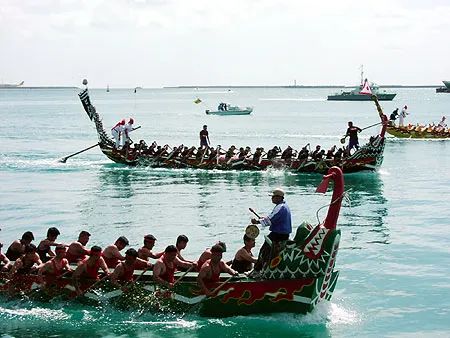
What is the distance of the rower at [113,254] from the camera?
1591 cm

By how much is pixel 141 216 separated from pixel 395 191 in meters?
13.2

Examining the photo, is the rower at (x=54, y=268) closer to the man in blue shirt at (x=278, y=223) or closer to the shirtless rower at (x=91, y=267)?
the shirtless rower at (x=91, y=267)

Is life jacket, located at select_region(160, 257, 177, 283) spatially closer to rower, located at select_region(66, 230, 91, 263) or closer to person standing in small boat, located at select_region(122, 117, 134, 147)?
rower, located at select_region(66, 230, 91, 263)

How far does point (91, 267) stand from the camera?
15.6 m

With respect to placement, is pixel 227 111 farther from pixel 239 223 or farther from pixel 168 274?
pixel 168 274

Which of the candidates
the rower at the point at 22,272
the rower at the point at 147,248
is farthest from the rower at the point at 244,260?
the rower at the point at 22,272

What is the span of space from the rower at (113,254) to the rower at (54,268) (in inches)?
35.0

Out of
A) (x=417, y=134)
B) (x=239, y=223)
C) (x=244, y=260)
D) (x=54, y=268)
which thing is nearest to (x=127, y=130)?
(x=239, y=223)

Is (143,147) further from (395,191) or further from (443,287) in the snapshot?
(443,287)

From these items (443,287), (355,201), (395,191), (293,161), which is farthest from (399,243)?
(293,161)

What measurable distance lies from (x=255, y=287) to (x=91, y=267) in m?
3.62

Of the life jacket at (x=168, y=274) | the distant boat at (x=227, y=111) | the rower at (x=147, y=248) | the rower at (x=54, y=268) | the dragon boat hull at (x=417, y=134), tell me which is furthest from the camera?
the distant boat at (x=227, y=111)

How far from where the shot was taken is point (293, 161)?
38875 millimetres

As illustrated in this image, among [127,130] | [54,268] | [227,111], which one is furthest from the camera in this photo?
[227,111]
